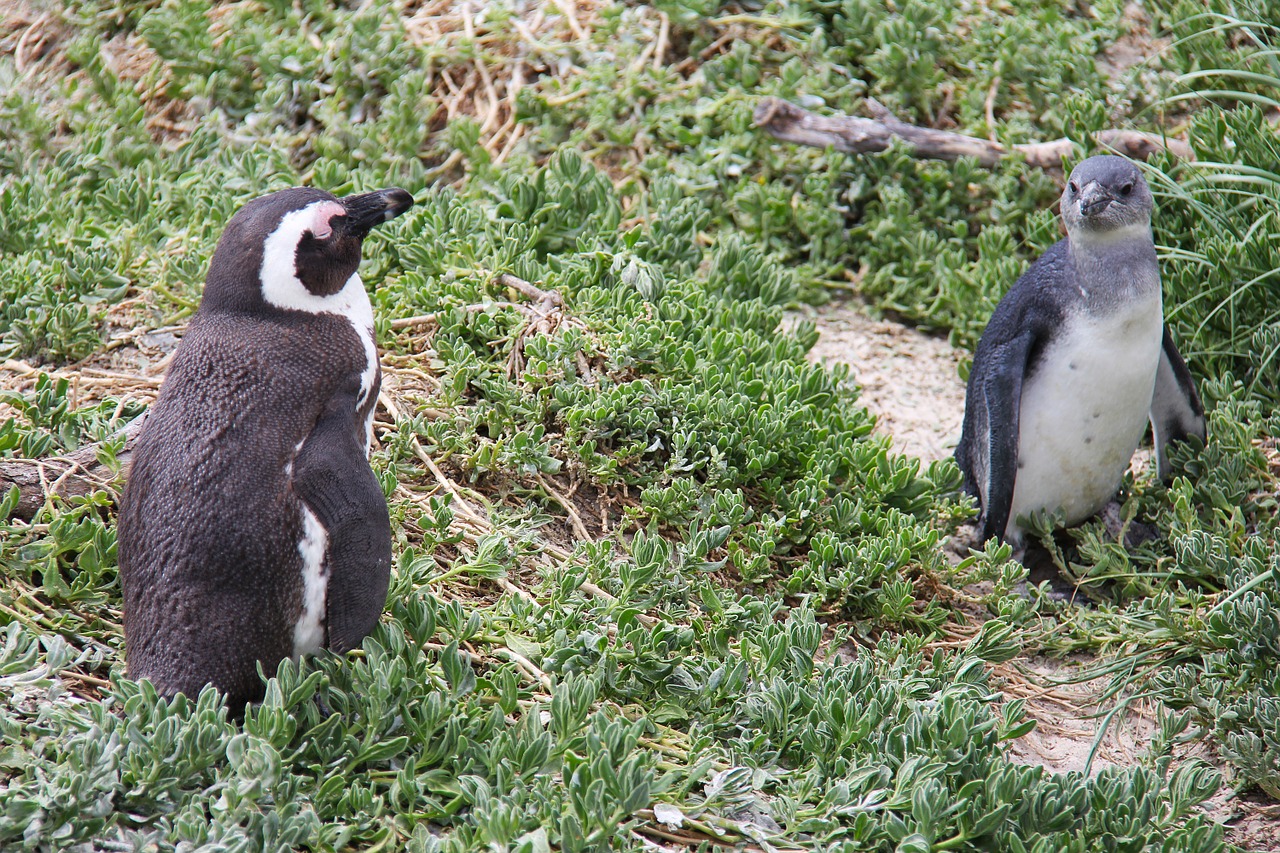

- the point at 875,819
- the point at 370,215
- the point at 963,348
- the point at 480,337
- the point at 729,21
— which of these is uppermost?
the point at 370,215

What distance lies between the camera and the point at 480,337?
3656 millimetres

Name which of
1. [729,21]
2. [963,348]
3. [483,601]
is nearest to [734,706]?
[483,601]

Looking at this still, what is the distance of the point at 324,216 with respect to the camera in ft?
8.25

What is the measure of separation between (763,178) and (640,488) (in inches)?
72.1

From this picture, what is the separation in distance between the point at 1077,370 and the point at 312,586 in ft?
7.74

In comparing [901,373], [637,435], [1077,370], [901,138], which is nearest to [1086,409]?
[1077,370]

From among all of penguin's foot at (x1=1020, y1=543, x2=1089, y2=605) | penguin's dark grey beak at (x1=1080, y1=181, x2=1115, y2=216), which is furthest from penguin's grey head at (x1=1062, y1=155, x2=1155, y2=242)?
penguin's foot at (x1=1020, y1=543, x2=1089, y2=605)

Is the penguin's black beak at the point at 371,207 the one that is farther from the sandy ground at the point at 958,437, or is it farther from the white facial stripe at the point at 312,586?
the sandy ground at the point at 958,437

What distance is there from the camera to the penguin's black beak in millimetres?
2590

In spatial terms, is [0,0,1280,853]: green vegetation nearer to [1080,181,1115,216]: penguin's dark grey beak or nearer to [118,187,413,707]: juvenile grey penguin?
[118,187,413,707]: juvenile grey penguin

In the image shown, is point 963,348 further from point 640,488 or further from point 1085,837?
point 1085,837

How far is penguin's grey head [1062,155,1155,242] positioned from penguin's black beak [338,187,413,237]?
2.03 metres

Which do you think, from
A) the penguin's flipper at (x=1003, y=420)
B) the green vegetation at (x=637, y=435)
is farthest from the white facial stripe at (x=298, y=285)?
the penguin's flipper at (x=1003, y=420)

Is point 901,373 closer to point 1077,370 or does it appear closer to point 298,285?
point 1077,370
